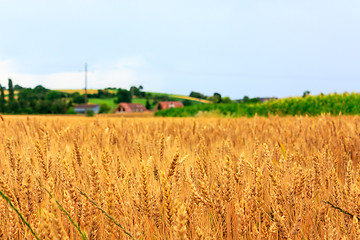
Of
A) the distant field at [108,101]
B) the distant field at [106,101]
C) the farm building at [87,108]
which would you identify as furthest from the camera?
the distant field at [108,101]

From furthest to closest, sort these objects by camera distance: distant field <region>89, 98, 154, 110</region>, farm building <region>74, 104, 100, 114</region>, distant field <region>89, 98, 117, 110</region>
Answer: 1. distant field <region>89, 98, 154, 110</region>
2. distant field <region>89, 98, 117, 110</region>
3. farm building <region>74, 104, 100, 114</region>

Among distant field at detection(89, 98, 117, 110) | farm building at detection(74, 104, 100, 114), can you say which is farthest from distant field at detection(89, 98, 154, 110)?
farm building at detection(74, 104, 100, 114)

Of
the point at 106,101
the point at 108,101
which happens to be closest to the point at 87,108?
the point at 106,101

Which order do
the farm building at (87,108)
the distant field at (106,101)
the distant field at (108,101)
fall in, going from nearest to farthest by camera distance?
the farm building at (87,108), the distant field at (106,101), the distant field at (108,101)

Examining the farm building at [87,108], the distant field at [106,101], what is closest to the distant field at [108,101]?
the distant field at [106,101]

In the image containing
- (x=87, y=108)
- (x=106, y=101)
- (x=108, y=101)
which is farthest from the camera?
(x=108, y=101)

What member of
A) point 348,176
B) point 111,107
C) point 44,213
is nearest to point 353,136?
point 348,176

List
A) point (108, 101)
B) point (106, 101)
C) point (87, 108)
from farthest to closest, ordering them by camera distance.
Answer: point (108, 101), point (106, 101), point (87, 108)

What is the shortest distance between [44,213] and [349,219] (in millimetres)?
1128

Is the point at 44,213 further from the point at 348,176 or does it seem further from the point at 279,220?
the point at 348,176

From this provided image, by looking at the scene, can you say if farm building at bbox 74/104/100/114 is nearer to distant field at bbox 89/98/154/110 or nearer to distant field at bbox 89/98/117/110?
distant field at bbox 89/98/117/110

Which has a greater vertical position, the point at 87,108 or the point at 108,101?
the point at 108,101

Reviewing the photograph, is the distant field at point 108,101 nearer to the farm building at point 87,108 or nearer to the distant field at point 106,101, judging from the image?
the distant field at point 106,101

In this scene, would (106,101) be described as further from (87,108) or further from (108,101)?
(87,108)
